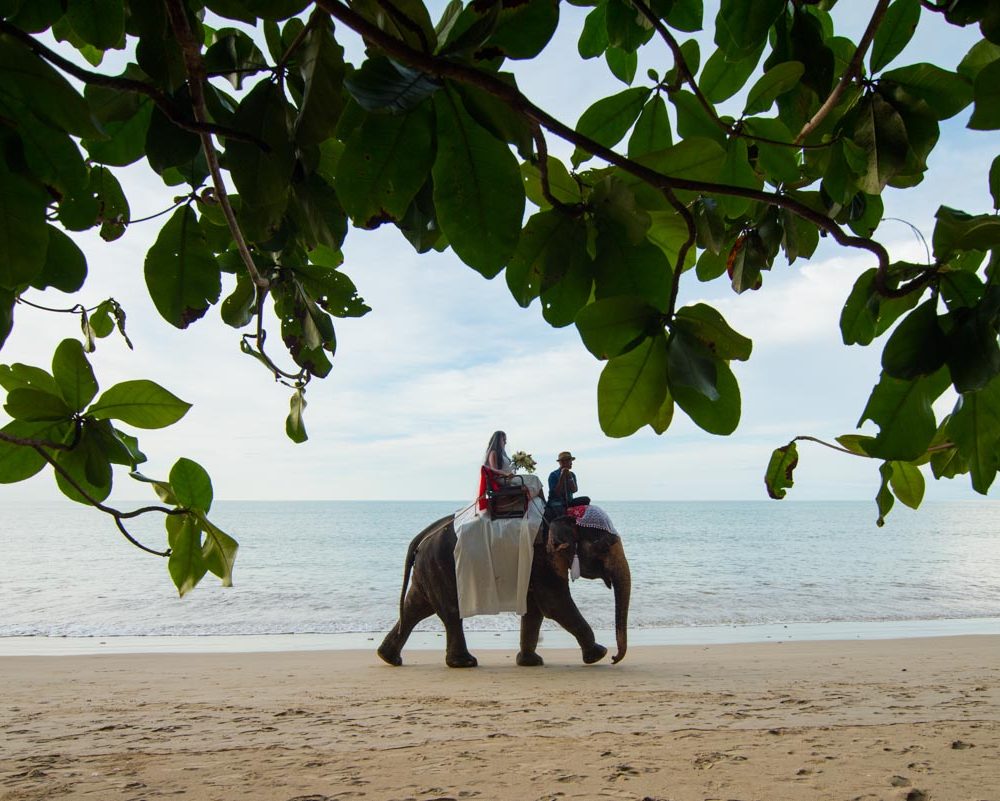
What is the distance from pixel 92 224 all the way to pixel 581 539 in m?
5.29

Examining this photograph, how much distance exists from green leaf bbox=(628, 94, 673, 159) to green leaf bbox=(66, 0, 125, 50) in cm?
54

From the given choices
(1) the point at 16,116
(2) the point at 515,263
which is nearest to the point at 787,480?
(2) the point at 515,263

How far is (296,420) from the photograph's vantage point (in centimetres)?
148

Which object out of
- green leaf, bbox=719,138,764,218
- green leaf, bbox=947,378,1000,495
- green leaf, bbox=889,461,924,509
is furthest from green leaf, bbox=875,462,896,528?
green leaf, bbox=719,138,764,218

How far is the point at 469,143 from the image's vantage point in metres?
0.58

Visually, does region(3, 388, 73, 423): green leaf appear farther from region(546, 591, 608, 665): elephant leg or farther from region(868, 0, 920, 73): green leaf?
region(546, 591, 608, 665): elephant leg

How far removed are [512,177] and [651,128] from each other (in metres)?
0.40

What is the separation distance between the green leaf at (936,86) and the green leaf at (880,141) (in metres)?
0.07

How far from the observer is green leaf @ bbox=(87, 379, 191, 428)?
1.04 metres

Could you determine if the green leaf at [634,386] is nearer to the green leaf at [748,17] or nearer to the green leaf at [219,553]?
the green leaf at [748,17]

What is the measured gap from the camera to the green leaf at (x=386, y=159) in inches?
23.5

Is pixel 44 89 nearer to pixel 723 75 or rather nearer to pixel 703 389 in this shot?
pixel 703 389

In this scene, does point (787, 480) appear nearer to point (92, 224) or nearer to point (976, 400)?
point (976, 400)

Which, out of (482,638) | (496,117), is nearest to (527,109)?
(496,117)
